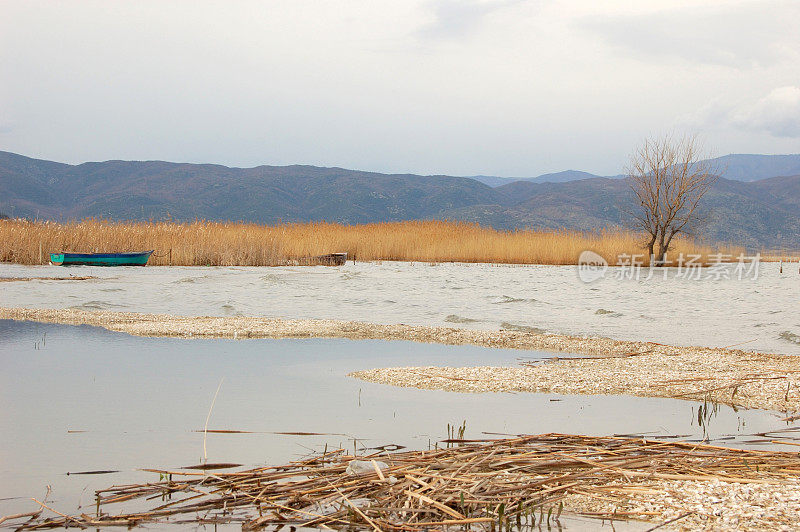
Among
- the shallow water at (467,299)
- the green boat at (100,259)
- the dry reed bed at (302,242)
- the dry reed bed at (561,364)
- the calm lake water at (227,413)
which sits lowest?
the calm lake water at (227,413)

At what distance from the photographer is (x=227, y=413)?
6645 millimetres

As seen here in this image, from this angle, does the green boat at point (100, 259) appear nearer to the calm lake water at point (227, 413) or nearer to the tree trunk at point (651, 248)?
the calm lake water at point (227, 413)

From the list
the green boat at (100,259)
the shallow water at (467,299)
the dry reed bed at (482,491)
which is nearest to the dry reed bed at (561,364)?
the shallow water at (467,299)

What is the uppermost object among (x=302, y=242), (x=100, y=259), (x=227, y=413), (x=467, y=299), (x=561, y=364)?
(x=302, y=242)

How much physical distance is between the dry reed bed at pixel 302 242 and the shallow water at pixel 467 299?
2284mm

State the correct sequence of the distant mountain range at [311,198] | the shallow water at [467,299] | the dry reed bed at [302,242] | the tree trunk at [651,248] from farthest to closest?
the distant mountain range at [311,198] → the tree trunk at [651,248] → the dry reed bed at [302,242] → the shallow water at [467,299]

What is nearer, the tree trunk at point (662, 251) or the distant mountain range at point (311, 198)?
the tree trunk at point (662, 251)

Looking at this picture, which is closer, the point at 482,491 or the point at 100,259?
the point at 482,491

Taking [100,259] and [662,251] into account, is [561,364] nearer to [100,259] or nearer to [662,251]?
[100,259]

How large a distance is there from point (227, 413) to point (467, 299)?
32.4 feet

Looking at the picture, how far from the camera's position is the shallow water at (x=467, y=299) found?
1278 cm

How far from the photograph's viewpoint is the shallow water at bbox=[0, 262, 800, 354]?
12.8 meters

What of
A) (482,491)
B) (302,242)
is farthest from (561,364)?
(302,242)

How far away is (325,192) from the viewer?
99.0m
